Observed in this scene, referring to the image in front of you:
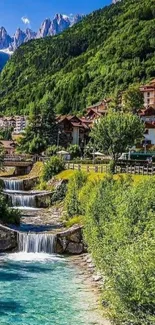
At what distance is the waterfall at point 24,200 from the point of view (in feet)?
237

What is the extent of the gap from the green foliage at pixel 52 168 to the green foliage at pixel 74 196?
62.9ft

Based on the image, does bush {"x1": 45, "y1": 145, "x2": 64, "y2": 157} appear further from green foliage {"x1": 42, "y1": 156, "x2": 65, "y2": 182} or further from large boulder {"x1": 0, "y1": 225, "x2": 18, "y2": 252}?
large boulder {"x1": 0, "y1": 225, "x2": 18, "y2": 252}

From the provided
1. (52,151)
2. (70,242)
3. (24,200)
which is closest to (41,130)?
(52,151)

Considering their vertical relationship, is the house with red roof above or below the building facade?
below

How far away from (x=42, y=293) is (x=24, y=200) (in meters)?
39.5

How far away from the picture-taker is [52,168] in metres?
83.9

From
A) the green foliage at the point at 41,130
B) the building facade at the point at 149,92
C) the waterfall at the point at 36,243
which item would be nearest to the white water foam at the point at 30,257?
the waterfall at the point at 36,243

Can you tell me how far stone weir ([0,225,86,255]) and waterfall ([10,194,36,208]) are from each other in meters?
25.0

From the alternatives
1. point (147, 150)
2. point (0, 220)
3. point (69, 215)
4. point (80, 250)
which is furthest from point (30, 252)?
point (147, 150)

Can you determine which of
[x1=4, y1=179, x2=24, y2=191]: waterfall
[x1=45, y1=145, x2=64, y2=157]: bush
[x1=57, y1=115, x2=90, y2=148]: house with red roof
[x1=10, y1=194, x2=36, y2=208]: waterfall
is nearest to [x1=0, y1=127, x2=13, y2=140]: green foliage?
[x1=57, y1=115, x2=90, y2=148]: house with red roof

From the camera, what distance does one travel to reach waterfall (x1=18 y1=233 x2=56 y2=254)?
153 feet

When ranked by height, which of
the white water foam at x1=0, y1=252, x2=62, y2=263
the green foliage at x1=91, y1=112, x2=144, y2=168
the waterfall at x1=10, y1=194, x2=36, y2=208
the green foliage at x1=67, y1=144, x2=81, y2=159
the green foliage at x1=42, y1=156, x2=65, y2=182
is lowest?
the white water foam at x1=0, y1=252, x2=62, y2=263

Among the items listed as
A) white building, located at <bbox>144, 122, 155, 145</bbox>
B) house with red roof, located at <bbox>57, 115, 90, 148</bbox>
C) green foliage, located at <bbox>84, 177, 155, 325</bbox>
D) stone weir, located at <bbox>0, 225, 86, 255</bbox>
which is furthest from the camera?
house with red roof, located at <bbox>57, 115, 90, 148</bbox>

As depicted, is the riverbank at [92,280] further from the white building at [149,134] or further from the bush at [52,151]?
the white building at [149,134]
